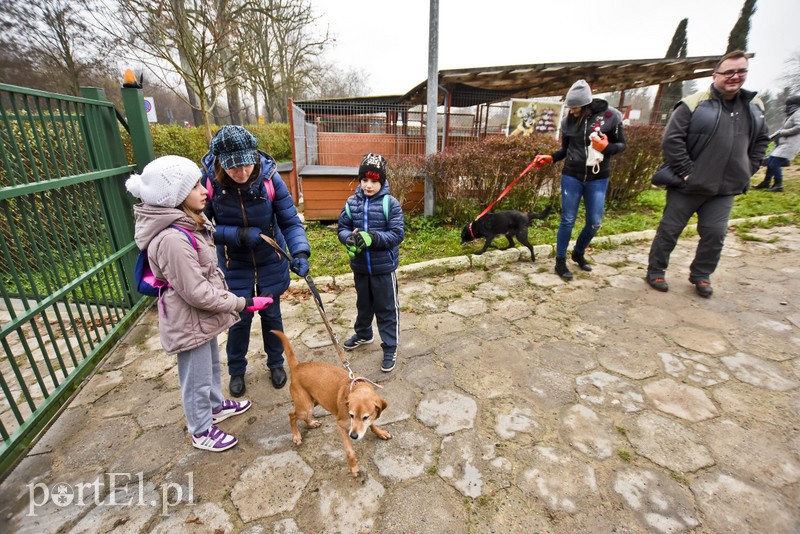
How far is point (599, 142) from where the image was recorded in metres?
3.86

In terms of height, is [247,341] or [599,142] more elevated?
[599,142]

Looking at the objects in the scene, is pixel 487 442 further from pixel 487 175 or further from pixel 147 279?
pixel 487 175

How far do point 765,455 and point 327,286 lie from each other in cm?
401

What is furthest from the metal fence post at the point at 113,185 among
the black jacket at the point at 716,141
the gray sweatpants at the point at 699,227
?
the gray sweatpants at the point at 699,227

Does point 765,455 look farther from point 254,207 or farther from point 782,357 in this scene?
point 254,207

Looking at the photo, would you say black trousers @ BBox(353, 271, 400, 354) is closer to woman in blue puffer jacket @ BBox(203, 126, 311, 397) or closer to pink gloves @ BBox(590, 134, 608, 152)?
woman in blue puffer jacket @ BBox(203, 126, 311, 397)

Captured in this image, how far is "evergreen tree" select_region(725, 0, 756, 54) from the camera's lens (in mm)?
23422

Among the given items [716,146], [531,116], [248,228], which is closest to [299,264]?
[248,228]

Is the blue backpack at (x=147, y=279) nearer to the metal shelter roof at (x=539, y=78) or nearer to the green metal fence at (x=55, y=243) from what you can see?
the green metal fence at (x=55, y=243)

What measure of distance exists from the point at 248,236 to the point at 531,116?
1183 cm

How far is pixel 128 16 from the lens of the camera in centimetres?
1002

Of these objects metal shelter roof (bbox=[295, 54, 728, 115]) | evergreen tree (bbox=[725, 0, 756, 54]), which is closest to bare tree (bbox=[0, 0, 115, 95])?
metal shelter roof (bbox=[295, 54, 728, 115])

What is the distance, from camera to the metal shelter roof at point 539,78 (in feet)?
26.0

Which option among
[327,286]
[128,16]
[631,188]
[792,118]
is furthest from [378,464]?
[128,16]
